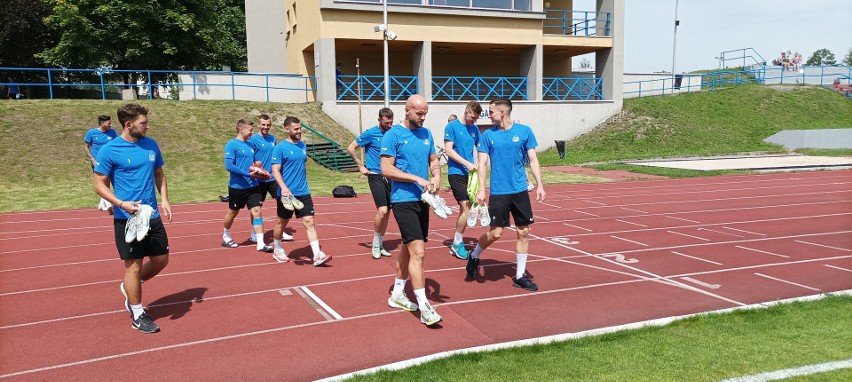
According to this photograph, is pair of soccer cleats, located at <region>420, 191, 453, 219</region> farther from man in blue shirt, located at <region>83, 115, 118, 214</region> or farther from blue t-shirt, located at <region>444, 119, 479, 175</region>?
man in blue shirt, located at <region>83, 115, 118, 214</region>

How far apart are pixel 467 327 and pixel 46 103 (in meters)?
23.8

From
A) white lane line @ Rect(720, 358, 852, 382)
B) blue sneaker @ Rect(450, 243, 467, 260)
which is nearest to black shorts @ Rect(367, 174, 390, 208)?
blue sneaker @ Rect(450, 243, 467, 260)

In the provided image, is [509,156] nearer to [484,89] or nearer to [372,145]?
[372,145]

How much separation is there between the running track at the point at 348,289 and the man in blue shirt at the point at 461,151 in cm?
49

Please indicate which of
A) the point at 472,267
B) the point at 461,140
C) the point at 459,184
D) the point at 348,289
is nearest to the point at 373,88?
the point at 459,184

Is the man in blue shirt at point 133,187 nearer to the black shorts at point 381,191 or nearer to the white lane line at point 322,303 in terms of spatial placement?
the white lane line at point 322,303

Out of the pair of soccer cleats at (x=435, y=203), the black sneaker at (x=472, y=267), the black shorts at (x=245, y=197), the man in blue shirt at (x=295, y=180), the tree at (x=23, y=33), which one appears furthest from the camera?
the tree at (x=23, y=33)

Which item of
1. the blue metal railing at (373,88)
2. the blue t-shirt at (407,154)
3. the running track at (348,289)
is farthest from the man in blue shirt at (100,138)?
the blue metal railing at (373,88)

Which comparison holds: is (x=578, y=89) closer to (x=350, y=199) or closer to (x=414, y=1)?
(x=414, y=1)

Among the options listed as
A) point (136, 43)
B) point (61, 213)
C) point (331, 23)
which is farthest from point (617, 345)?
point (136, 43)

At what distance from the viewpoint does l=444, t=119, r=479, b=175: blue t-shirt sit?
25.2 feet

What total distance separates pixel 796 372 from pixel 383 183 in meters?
4.93

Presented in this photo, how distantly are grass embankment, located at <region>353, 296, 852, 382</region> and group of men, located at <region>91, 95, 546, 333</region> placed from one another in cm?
109

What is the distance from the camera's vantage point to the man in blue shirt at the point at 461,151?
7.47 metres
